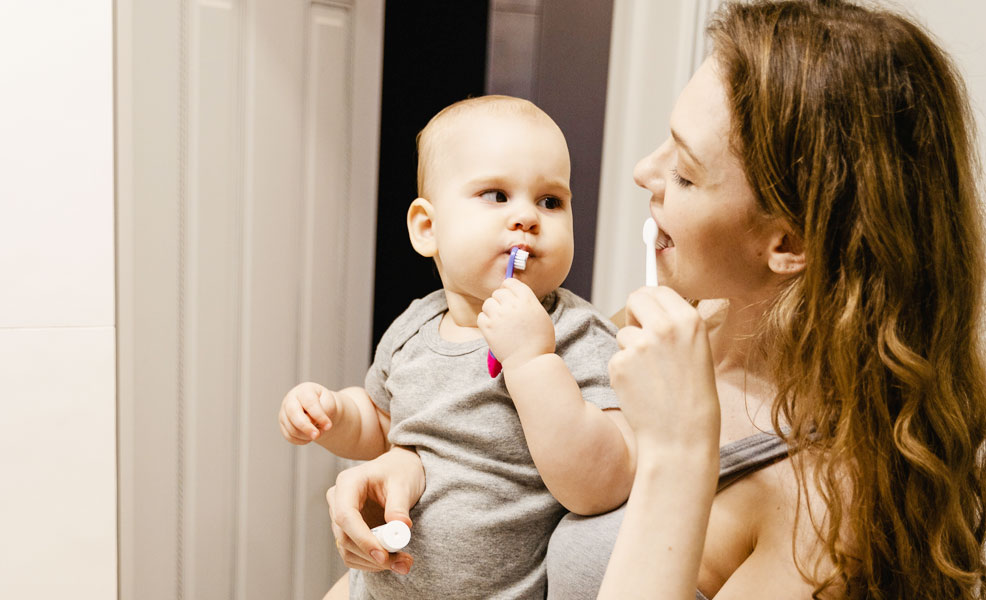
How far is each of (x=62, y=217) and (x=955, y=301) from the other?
142 centimetres

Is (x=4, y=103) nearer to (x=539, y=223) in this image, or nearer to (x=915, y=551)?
(x=539, y=223)

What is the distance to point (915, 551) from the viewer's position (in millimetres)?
783

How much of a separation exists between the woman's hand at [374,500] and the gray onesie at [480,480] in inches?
1.0

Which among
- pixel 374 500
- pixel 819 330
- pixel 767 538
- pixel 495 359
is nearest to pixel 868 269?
pixel 819 330

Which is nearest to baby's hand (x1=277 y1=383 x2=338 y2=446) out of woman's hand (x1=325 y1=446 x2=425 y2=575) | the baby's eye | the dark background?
woman's hand (x1=325 y1=446 x2=425 y2=575)

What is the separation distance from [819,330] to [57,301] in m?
1.34

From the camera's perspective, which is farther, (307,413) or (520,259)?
(307,413)

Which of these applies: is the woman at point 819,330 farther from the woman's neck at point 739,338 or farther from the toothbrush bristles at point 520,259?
the toothbrush bristles at point 520,259

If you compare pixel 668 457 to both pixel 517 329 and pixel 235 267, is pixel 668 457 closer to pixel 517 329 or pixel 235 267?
pixel 517 329

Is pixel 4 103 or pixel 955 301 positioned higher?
pixel 4 103

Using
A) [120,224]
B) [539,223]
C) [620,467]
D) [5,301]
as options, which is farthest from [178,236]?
[620,467]

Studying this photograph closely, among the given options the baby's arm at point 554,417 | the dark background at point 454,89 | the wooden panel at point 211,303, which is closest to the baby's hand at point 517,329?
the baby's arm at point 554,417

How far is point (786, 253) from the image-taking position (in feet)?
2.64

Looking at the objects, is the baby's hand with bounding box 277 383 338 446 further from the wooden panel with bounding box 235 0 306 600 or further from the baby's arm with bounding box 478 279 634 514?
the wooden panel with bounding box 235 0 306 600
